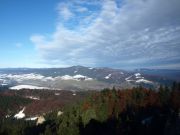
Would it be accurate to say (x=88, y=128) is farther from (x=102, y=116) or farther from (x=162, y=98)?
(x=162, y=98)

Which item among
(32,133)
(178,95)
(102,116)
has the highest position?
(178,95)

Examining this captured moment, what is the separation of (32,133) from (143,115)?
4267 centimetres

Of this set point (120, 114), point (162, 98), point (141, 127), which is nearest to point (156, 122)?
point (141, 127)

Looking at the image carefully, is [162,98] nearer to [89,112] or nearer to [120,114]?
[120,114]

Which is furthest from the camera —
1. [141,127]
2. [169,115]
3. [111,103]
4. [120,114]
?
[111,103]

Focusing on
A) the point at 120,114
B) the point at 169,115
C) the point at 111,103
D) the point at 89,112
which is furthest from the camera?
the point at 111,103

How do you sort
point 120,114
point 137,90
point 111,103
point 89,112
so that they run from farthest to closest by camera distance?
point 137,90, point 111,103, point 89,112, point 120,114

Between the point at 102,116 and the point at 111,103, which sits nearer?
the point at 102,116

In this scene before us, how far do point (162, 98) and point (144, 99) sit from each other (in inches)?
318

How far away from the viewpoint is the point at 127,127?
79000 mm

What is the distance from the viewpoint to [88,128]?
295 ft

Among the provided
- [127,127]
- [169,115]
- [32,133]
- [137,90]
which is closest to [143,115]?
[169,115]

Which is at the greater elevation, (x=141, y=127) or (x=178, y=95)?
(x=178, y=95)

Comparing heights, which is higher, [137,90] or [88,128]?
[137,90]
